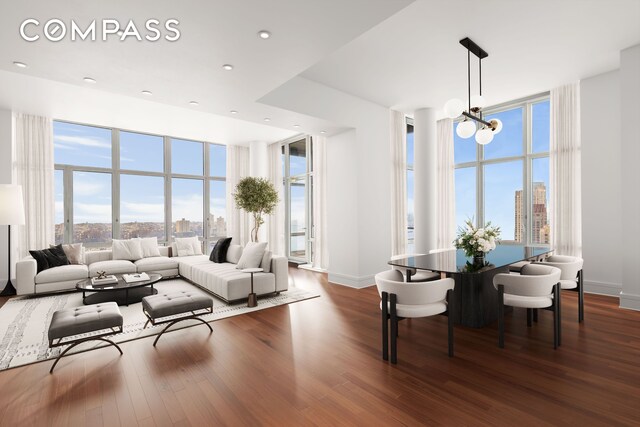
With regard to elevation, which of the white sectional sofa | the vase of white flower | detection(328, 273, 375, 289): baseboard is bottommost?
detection(328, 273, 375, 289): baseboard

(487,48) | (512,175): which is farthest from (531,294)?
(512,175)

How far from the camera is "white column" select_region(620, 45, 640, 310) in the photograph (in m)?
4.23

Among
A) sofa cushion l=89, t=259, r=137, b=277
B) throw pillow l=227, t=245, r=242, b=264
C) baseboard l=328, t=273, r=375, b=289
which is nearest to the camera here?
sofa cushion l=89, t=259, r=137, b=277

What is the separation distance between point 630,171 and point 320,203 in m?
5.42

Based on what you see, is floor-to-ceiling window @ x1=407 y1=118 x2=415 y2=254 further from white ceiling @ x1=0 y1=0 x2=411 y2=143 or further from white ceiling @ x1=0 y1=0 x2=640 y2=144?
white ceiling @ x1=0 y1=0 x2=411 y2=143

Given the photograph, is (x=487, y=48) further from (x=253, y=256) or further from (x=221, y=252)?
(x=221, y=252)

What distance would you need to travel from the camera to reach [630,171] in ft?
14.0

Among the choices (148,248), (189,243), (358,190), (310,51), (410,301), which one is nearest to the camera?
(410,301)

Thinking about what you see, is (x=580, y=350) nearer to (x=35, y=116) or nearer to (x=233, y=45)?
(x=233, y=45)

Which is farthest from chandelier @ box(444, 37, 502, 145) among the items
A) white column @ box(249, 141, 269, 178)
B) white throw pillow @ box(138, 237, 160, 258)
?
white throw pillow @ box(138, 237, 160, 258)

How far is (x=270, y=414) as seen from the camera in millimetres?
2217

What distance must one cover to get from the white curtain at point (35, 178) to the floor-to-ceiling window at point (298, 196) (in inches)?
210

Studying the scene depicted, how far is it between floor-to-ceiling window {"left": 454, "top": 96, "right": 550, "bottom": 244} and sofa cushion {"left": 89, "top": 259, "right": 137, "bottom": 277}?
703cm

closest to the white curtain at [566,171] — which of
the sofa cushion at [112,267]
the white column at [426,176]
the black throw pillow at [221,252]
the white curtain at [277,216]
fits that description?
the white column at [426,176]
